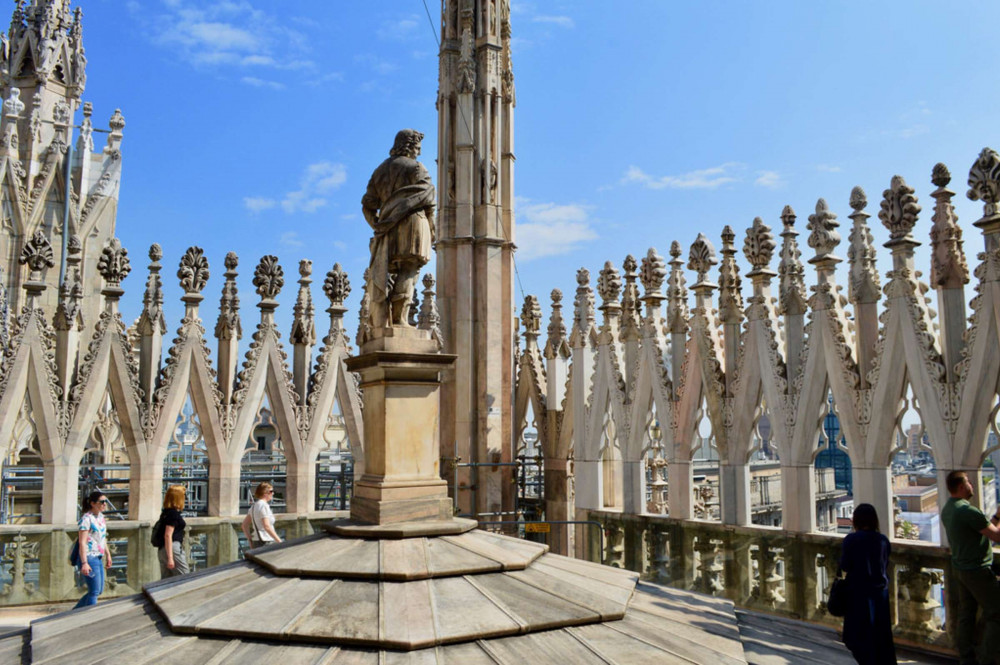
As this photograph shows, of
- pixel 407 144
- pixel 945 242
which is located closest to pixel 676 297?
pixel 945 242

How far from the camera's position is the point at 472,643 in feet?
14.9

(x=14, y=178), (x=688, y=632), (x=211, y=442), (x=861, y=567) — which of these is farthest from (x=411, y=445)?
(x=14, y=178)

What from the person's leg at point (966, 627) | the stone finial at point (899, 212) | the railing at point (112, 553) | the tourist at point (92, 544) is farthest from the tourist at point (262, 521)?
the stone finial at point (899, 212)

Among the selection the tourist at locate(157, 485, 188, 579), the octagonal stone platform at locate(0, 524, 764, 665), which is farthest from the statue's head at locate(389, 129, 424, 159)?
the tourist at locate(157, 485, 188, 579)

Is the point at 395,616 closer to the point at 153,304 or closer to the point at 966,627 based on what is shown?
the point at 966,627

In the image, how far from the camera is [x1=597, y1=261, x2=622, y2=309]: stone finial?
1141 centimetres

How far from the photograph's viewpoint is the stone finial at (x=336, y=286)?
38.4ft

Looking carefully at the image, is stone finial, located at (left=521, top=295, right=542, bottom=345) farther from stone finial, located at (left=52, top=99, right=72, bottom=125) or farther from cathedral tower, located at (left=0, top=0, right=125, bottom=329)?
stone finial, located at (left=52, top=99, right=72, bottom=125)

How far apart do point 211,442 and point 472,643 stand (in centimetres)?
731

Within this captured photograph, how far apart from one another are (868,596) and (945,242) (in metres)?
3.56

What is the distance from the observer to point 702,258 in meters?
9.87

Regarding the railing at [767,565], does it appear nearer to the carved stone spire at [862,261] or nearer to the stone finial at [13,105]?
the carved stone spire at [862,261]

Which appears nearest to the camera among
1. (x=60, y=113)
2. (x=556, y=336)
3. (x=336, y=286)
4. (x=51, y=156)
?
(x=336, y=286)

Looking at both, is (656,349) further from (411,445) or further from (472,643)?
(472,643)
